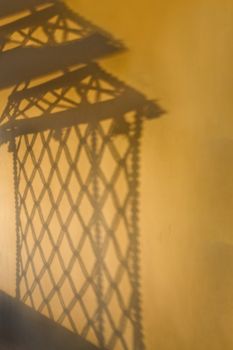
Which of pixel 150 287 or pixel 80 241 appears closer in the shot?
pixel 150 287

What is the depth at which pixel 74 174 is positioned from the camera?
143 cm

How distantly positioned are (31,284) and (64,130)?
25.8 inches

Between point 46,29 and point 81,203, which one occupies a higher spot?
point 46,29

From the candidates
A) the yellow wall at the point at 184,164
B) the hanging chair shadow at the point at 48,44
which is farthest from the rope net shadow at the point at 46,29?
the yellow wall at the point at 184,164

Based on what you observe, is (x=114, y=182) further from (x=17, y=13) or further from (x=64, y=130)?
(x=17, y=13)

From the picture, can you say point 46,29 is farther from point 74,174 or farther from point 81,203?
point 81,203

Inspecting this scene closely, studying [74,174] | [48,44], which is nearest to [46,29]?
[48,44]

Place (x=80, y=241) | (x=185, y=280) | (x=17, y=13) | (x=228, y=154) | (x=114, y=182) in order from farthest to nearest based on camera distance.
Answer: (x=17, y=13)
(x=80, y=241)
(x=114, y=182)
(x=185, y=280)
(x=228, y=154)

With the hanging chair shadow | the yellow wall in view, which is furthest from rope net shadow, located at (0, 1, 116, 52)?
the yellow wall

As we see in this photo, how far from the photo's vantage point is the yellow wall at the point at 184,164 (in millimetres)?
1018

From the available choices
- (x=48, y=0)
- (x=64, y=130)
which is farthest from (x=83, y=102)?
(x=48, y=0)

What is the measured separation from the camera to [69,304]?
1.48 metres

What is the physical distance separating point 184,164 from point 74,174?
1.55 feet

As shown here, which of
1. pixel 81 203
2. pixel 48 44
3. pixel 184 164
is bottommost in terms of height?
pixel 81 203
